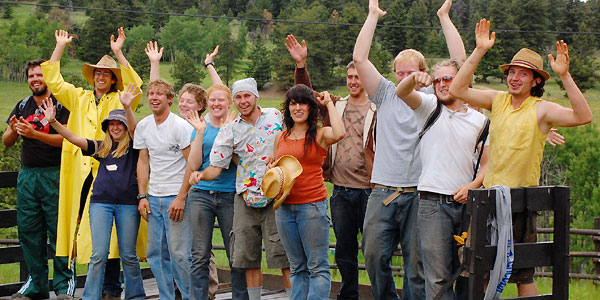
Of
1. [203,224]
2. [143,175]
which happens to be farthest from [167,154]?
[203,224]

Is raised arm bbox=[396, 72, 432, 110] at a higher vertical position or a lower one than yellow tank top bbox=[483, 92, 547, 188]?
higher

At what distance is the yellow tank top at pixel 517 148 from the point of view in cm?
515

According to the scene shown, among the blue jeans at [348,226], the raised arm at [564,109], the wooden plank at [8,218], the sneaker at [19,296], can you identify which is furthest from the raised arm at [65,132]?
the raised arm at [564,109]

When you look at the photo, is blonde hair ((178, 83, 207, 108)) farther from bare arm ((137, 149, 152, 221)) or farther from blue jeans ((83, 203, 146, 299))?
blue jeans ((83, 203, 146, 299))

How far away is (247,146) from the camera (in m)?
6.32

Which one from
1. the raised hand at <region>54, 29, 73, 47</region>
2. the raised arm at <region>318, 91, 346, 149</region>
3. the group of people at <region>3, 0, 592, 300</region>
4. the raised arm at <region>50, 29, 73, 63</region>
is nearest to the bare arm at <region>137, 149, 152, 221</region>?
the group of people at <region>3, 0, 592, 300</region>

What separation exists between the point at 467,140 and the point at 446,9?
49.5 inches

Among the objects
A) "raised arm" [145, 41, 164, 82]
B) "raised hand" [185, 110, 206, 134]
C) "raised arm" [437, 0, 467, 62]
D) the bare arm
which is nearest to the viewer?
"raised arm" [437, 0, 467, 62]

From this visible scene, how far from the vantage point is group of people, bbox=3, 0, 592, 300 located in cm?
539

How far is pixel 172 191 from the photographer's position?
6.82 meters

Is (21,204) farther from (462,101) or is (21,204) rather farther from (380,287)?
(462,101)

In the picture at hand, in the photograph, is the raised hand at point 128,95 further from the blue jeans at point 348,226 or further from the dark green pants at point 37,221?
the blue jeans at point 348,226

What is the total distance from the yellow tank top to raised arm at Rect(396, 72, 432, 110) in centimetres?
58

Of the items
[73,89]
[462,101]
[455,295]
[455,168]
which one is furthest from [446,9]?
[73,89]
